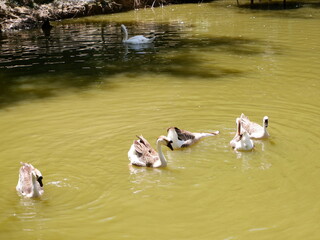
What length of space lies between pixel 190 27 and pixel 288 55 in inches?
277

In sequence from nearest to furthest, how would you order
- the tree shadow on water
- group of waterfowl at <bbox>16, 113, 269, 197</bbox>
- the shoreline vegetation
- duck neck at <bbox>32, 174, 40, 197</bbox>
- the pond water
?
the pond water < duck neck at <bbox>32, 174, 40, 197</bbox> < group of waterfowl at <bbox>16, 113, 269, 197</bbox> < the tree shadow on water < the shoreline vegetation

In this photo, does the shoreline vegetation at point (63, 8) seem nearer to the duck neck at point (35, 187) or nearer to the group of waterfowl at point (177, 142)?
the group of waterfowl at point (177, 142)

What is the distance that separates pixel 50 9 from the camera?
25203 mm

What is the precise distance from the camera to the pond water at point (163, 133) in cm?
624

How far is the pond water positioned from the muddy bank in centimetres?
568

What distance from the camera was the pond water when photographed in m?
6.24

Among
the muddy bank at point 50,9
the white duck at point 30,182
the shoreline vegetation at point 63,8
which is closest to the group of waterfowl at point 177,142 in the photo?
the white duck at point 30,182

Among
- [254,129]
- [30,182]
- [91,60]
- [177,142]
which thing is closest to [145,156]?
[177,142]

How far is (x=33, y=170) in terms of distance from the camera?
6.73 metres

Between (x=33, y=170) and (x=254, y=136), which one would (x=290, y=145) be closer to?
(x=254, y=136)

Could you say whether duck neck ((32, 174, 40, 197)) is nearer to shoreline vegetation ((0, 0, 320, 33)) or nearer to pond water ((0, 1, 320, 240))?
pond water ((0, 1, 320, 240))

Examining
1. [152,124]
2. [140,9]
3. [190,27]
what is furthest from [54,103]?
[140,9]

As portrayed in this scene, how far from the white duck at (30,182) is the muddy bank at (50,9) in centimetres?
1708

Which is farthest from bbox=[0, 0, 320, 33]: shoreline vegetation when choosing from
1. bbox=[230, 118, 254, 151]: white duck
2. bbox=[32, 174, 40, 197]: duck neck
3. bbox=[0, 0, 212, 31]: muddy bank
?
bbox=[32, 174, 40, 197]: duck neck
